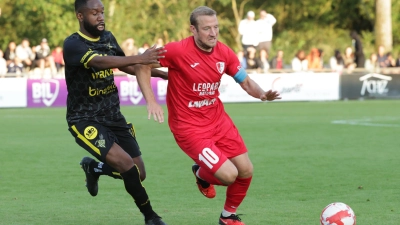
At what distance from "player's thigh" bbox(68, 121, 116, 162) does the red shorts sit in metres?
0.63

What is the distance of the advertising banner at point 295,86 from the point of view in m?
25.5

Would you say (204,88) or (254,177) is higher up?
(204,88)

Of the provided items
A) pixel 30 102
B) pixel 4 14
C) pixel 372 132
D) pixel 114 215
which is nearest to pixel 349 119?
pixel 372 132

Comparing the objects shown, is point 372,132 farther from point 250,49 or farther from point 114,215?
point 250,49

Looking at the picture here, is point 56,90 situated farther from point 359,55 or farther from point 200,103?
point 200,103

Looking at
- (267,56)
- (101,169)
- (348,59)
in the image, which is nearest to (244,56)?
(267,56)

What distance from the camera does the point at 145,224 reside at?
25.6ft

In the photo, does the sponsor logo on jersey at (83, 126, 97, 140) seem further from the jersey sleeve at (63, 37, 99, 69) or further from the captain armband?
the captain armband

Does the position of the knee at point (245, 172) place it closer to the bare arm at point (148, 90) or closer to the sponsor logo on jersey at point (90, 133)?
the bare arm at point (148, 90)

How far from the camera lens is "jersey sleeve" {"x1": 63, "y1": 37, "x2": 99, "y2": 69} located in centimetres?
765

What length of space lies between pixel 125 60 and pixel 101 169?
1.57m

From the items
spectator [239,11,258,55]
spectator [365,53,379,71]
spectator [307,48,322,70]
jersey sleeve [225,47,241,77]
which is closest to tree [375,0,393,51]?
spectator [365,53,379,71]

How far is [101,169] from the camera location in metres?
8.68

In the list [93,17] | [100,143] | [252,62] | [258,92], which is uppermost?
[93,17]
